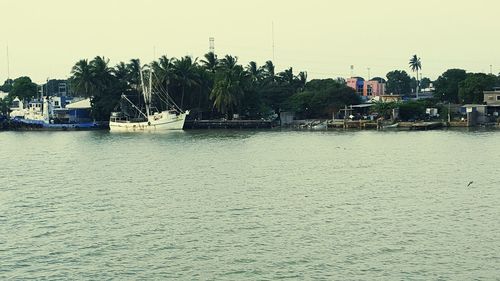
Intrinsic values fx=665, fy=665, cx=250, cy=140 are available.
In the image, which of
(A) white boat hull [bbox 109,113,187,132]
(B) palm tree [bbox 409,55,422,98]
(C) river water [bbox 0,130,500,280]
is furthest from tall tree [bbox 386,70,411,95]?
(C) river water [bbox 0,130,500,280]

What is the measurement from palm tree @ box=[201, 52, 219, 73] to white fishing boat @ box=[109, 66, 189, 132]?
1122cm

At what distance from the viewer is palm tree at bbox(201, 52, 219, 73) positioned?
122250 millimetres

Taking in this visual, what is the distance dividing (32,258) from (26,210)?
9.53m

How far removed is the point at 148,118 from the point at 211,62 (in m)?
19.4

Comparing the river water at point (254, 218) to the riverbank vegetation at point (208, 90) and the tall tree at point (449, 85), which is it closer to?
the riverbank vegetation at point (208, 90)

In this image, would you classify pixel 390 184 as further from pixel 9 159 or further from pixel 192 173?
pixel 9 159

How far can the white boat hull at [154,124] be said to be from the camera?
10738 centimetres

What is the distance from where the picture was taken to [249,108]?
11550 centimetres

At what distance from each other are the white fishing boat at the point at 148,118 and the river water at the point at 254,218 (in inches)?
1963

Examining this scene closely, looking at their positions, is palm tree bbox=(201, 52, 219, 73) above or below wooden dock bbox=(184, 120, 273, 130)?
above

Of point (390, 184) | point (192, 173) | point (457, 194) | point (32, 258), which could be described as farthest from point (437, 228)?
point (192, 173)

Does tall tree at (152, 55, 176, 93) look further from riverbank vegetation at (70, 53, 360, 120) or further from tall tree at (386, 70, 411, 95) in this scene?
tall tree at (386, 70, 411, 95)

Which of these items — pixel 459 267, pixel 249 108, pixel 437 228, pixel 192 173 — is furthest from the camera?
pixel 249 108


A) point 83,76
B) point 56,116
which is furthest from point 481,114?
point 56,116
